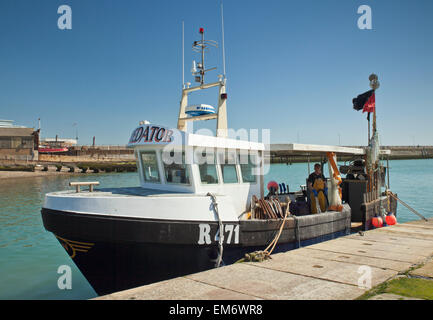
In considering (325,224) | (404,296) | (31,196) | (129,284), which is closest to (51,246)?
(129,284)

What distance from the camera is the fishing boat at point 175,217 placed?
7.05 m

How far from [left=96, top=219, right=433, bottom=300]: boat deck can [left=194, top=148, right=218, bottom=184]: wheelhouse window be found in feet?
8.74

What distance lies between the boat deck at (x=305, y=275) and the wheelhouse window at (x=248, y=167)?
104 inches

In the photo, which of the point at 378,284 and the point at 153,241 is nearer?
the point at 378,284

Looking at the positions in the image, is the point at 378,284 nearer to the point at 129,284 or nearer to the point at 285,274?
the point at 285,274

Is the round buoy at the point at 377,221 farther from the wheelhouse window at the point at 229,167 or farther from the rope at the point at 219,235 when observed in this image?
the rope at the point at 219,235

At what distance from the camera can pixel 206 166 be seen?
839 cm

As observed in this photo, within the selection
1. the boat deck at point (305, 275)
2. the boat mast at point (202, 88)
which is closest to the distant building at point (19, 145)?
the boat mast at point (202, 88)

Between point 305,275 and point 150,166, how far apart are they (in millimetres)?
5132

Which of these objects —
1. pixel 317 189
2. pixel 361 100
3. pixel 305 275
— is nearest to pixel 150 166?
pixel 305 275

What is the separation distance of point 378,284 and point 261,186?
16.1 ft

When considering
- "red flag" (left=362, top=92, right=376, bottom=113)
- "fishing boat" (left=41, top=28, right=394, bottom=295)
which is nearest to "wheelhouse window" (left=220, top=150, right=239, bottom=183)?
"fishing boat" (left=41, top=28, right=394, bottom=295)

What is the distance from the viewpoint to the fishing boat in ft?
23.1
